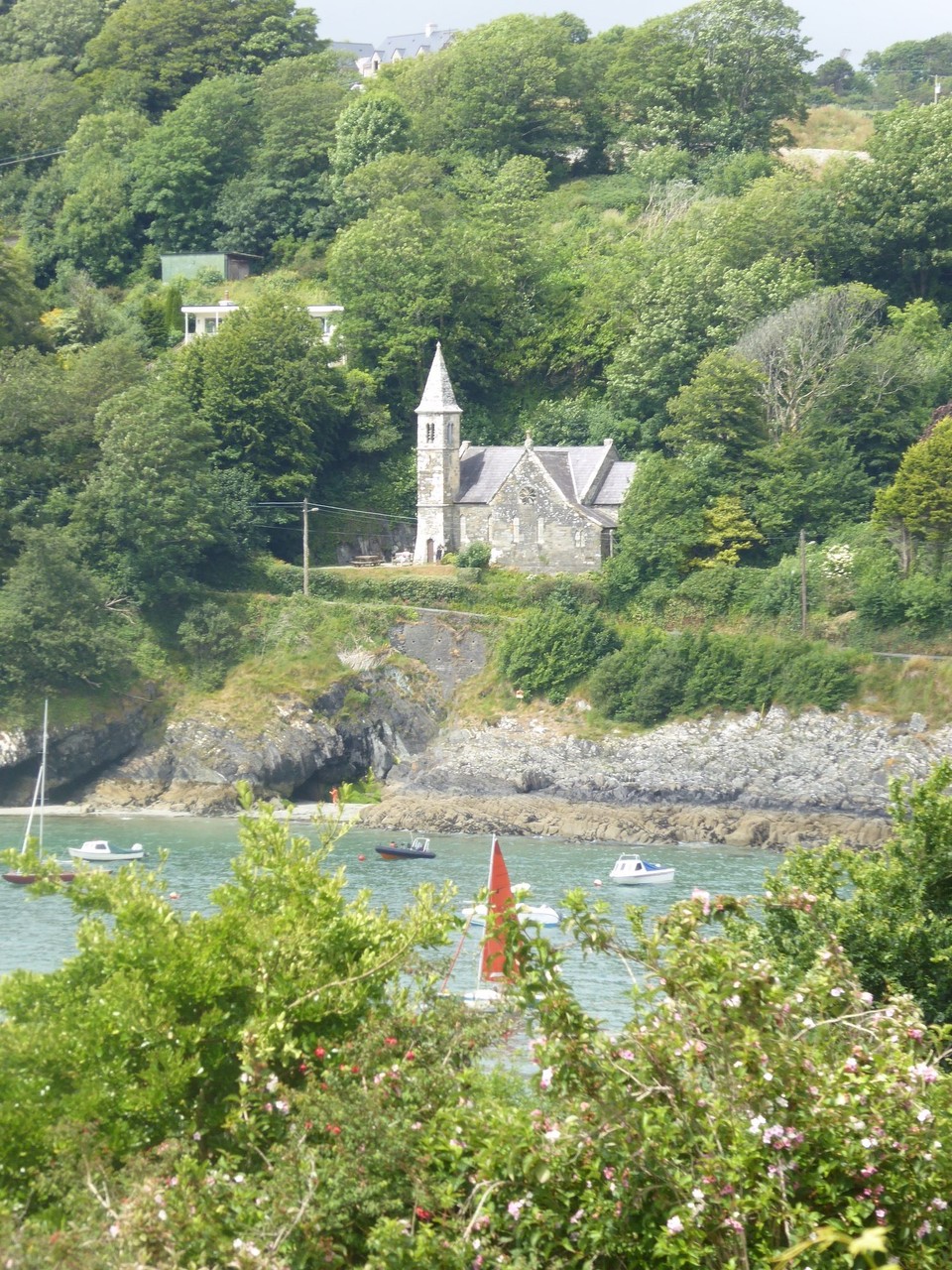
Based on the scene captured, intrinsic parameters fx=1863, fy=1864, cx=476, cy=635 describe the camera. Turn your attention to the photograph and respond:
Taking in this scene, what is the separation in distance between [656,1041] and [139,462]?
45.1m

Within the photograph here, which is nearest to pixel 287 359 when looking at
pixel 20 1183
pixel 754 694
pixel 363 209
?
pixel 363 209

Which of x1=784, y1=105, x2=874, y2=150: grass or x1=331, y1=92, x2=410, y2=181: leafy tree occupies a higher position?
x1=784, y1=105, x2=874, y2=150: grass

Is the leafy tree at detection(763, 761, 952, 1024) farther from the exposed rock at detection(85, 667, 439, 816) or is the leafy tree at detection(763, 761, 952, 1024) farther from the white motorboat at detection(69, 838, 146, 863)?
the exposed rock at detection(85, 667, 439, 816)

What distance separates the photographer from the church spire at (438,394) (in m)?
58.1

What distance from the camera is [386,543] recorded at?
61.2 meters

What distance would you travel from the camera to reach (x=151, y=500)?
180ft

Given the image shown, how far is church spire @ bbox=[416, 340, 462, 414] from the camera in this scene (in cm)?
5806

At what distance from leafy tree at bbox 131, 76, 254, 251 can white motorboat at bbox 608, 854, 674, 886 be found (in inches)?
1655

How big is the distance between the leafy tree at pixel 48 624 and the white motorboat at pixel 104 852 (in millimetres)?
9874

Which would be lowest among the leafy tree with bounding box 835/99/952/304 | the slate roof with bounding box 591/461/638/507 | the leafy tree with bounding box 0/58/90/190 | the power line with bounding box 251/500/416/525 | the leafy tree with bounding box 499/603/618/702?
the leafy tree with bounding box 499/603/618/702

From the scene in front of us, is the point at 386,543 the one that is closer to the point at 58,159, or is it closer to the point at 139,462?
the point at 139,462

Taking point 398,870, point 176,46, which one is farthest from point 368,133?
point 398,870

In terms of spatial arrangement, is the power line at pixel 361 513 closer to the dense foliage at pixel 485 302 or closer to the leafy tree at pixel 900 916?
the dense foliage at pixel 485 302

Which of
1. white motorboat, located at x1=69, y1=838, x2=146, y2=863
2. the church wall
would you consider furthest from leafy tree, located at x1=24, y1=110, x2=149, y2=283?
white motorboat, located at x1=69, y1=838, x2=146, y2=863
